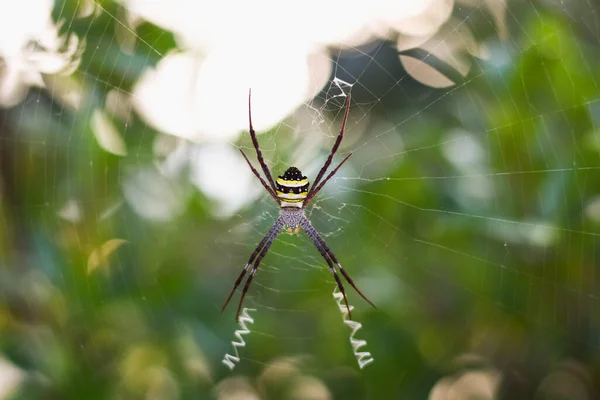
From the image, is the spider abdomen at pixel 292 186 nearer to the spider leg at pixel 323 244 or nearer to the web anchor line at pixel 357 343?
the spider leg at pixel 323 244

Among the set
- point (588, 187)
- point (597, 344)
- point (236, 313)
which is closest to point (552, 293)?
point (597, 344)

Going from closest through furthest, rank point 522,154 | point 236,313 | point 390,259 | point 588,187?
point 588,187 < point 522,154 < point 390,259 < point 236,313

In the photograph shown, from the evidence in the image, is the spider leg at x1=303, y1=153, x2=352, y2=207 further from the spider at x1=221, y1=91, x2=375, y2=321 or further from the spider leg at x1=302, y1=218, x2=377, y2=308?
the spider leg at x1=302, y1=218, x2=377, y2=308

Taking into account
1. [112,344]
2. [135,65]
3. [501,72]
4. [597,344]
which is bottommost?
[112,344]

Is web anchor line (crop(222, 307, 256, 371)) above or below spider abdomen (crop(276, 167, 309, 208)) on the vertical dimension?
below

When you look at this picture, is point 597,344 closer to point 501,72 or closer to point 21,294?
point 501,72

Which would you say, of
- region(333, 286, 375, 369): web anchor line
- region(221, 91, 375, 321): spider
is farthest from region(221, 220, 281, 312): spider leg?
region(333, 286, 375, 369): web anchor line

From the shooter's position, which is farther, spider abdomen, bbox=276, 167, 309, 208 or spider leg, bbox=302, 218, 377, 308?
spider abdomen, bbox=276, 167, 309, 208

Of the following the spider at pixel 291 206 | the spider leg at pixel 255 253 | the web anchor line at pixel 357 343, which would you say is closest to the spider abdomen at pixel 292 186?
the spider at pixel 291 206
